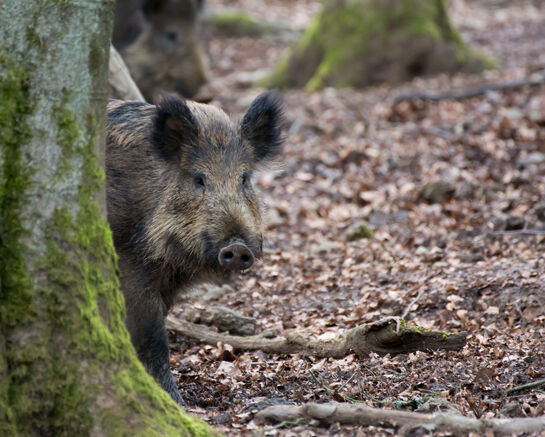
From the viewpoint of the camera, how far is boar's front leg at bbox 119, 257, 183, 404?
5.33m

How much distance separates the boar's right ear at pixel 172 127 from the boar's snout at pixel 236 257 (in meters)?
1.02

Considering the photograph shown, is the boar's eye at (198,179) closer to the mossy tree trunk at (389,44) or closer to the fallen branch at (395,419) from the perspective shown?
the fallen branch at (395,419)

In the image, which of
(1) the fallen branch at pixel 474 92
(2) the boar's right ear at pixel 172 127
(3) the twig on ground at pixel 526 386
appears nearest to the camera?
(3) the twig on ground at pixel 526 386

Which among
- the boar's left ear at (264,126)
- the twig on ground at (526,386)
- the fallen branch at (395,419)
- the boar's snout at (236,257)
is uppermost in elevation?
the boar's left ear at (264,126)

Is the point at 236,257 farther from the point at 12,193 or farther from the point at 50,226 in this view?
the point at 12,193

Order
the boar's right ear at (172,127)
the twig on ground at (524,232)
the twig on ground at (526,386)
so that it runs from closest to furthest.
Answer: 1. the twig on ground at (526,386)
2. the boar's right ear at (172,127)
3. the twig on ground at (524,232)

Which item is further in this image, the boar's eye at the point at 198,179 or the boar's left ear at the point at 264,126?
the boar's left ear at the point at 264,126

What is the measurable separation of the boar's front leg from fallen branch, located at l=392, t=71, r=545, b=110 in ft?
28.3

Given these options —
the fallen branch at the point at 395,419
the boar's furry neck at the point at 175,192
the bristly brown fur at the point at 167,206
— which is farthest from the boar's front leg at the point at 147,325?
the fallen branch at the point at 395,419

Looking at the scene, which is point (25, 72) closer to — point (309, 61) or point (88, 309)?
point (88, 309)

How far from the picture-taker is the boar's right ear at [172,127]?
5527 mm

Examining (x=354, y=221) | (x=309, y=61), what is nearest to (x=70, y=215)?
(x=354, y=221)

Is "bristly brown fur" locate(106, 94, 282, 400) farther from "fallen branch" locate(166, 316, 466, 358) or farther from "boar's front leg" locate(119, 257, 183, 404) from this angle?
"fallen branch" locate(166, 316, 466, 358)

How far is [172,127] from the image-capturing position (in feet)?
18.3
